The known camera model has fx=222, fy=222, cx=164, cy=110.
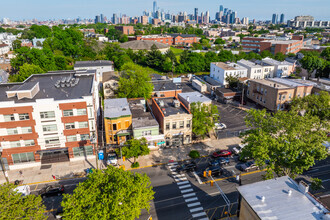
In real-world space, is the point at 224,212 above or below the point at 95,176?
below

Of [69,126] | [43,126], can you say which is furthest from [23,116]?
[69,126]

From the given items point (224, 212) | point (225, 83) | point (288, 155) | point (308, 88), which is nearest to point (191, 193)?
point (224, 212)

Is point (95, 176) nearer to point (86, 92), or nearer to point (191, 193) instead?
point (191, 193)

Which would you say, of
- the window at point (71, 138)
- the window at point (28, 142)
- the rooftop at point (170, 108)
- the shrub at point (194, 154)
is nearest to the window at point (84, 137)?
the window at point (71, 138)

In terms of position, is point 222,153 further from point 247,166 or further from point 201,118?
point 201,118

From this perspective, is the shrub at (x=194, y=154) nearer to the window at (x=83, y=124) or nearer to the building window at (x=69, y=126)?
the window at (x=83, y=124)

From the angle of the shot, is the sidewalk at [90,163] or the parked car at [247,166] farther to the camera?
the parked car at [247,166]
